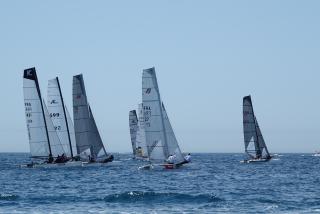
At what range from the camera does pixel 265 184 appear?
60.4 meters

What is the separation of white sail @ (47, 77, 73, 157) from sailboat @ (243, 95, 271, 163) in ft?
96.6

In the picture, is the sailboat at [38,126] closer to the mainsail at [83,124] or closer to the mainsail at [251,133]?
the mainsail at [83,124]

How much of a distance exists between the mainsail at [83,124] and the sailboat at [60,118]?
2032 mm

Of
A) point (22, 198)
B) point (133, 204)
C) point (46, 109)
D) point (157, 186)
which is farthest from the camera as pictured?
point (46, 109)

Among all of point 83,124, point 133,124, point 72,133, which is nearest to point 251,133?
point 72,133

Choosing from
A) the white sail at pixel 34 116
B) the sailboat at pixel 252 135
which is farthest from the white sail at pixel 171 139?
the sailboat at pixel 252 135

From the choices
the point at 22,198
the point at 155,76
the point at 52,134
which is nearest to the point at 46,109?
the point at 52,134

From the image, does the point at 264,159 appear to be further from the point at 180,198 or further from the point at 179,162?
the point at 180,198

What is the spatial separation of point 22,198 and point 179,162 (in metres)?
32.0

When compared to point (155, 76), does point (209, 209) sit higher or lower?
lower

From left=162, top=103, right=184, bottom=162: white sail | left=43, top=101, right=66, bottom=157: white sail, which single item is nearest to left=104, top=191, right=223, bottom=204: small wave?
left=162, top=103, right=184, bottom=162: white sail

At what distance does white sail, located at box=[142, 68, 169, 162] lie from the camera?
7506 cm

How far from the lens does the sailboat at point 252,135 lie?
4286 inches

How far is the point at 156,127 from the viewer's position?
76.2 metres
